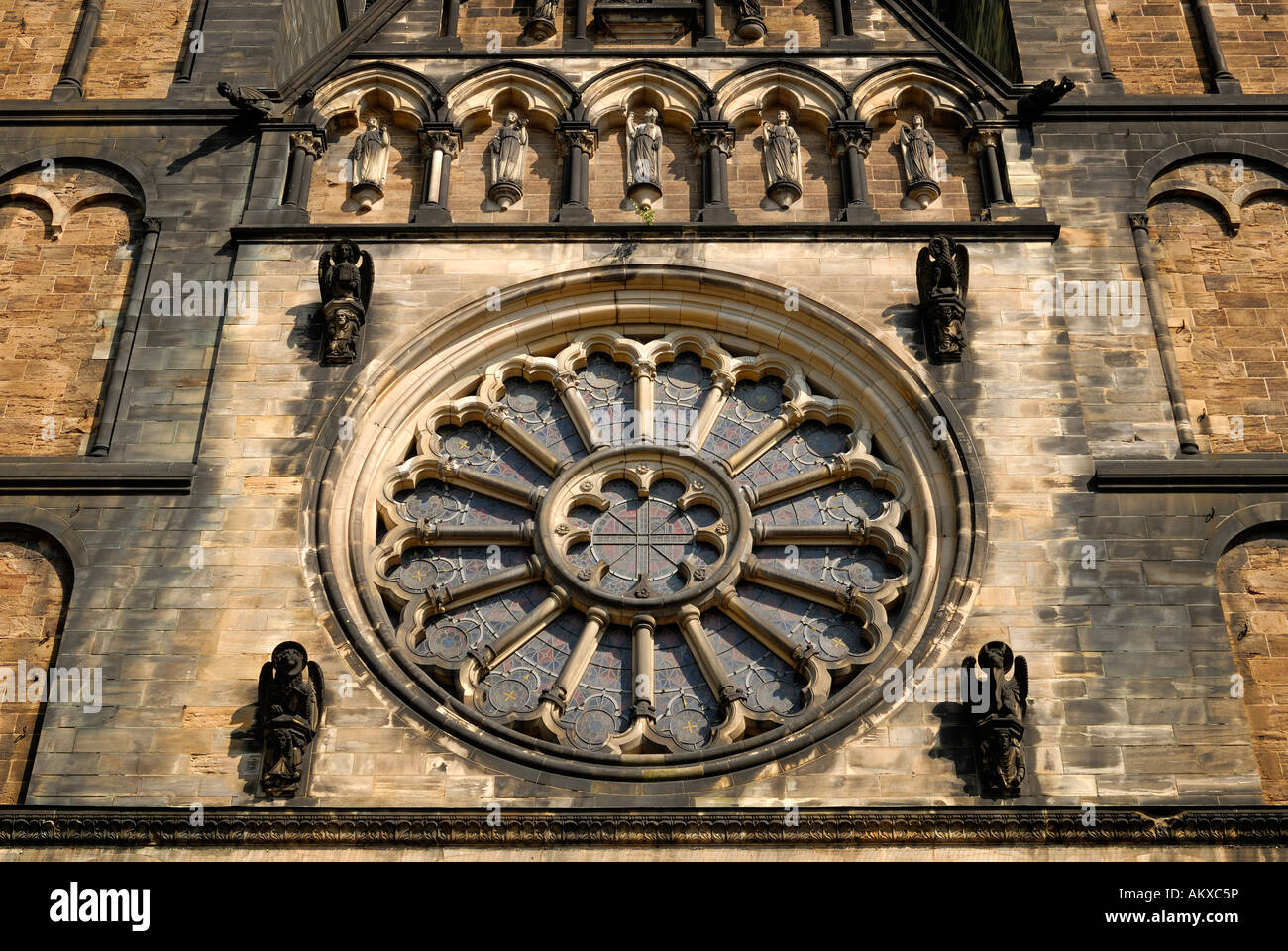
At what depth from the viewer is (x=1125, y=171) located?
19.1m

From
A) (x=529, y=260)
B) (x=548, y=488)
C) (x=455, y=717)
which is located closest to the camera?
(x=455, y=717)

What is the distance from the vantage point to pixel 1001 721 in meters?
14.6

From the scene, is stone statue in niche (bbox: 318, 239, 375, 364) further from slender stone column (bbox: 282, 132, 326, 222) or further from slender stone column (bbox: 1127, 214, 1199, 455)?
slender stone column (bbox: 1127, 214, 1199, 455)

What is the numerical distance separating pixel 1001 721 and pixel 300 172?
8.75 m

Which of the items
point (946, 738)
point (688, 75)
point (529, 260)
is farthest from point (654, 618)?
point (688, 75)

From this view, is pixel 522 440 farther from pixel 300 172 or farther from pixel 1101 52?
pixel 1101 52

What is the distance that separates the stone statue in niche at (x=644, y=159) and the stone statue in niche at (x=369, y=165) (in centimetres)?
236

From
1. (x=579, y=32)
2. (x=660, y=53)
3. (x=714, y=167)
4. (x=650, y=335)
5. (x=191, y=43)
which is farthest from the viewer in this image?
(x=191, y=43)

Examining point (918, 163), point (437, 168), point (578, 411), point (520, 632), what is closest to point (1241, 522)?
point (918, 163)

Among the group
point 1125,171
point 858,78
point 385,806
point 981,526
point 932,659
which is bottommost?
point 385,806

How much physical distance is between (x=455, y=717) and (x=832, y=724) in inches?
113

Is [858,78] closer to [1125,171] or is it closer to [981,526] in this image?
[1125,171]

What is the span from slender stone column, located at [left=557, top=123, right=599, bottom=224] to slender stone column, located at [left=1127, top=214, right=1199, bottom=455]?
16.7 feet

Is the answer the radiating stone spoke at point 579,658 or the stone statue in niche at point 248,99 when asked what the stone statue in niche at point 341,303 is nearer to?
the stone statue in niche at point 248,99
